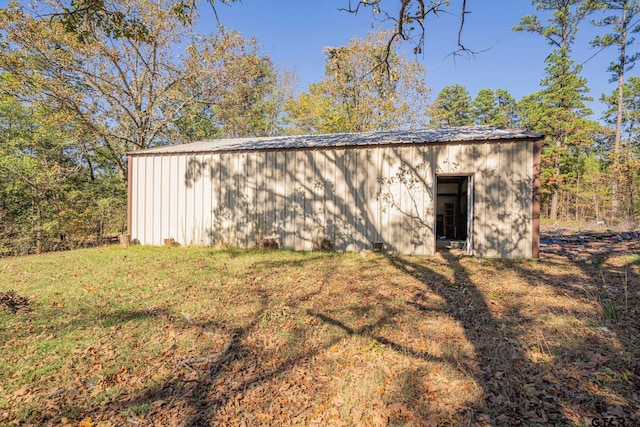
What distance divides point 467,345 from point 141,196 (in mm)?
9917

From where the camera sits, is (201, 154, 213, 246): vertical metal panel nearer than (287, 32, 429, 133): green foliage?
Yes

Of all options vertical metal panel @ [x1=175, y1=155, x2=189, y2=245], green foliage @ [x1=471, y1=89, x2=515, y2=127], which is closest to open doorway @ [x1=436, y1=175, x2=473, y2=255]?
vertical metal panel @ [x1=175, y1=155, x2=189, y2=245]

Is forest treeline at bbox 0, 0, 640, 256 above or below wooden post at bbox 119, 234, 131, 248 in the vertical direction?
above

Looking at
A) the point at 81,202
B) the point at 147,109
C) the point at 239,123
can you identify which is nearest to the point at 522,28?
the point at 239,123

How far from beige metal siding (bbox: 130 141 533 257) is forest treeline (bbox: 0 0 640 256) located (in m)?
2.91

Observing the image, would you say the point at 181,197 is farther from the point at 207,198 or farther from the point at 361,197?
the point at 361,197

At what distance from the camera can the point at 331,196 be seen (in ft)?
27.0

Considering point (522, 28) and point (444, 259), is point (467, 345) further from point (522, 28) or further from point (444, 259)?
point (522, 28)

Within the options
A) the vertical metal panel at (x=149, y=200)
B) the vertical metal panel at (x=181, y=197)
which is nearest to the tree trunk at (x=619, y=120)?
→ the vertical metal panel at (x=181, y=197)

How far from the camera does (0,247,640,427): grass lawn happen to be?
7.93 feet

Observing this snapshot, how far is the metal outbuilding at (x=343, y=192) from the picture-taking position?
731cm

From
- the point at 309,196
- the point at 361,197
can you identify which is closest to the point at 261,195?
the point at 309,196

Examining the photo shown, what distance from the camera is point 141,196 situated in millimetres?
9359

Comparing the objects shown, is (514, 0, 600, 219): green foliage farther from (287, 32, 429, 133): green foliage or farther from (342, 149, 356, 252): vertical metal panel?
(342, 149, 356, 252): vertical metal panel
